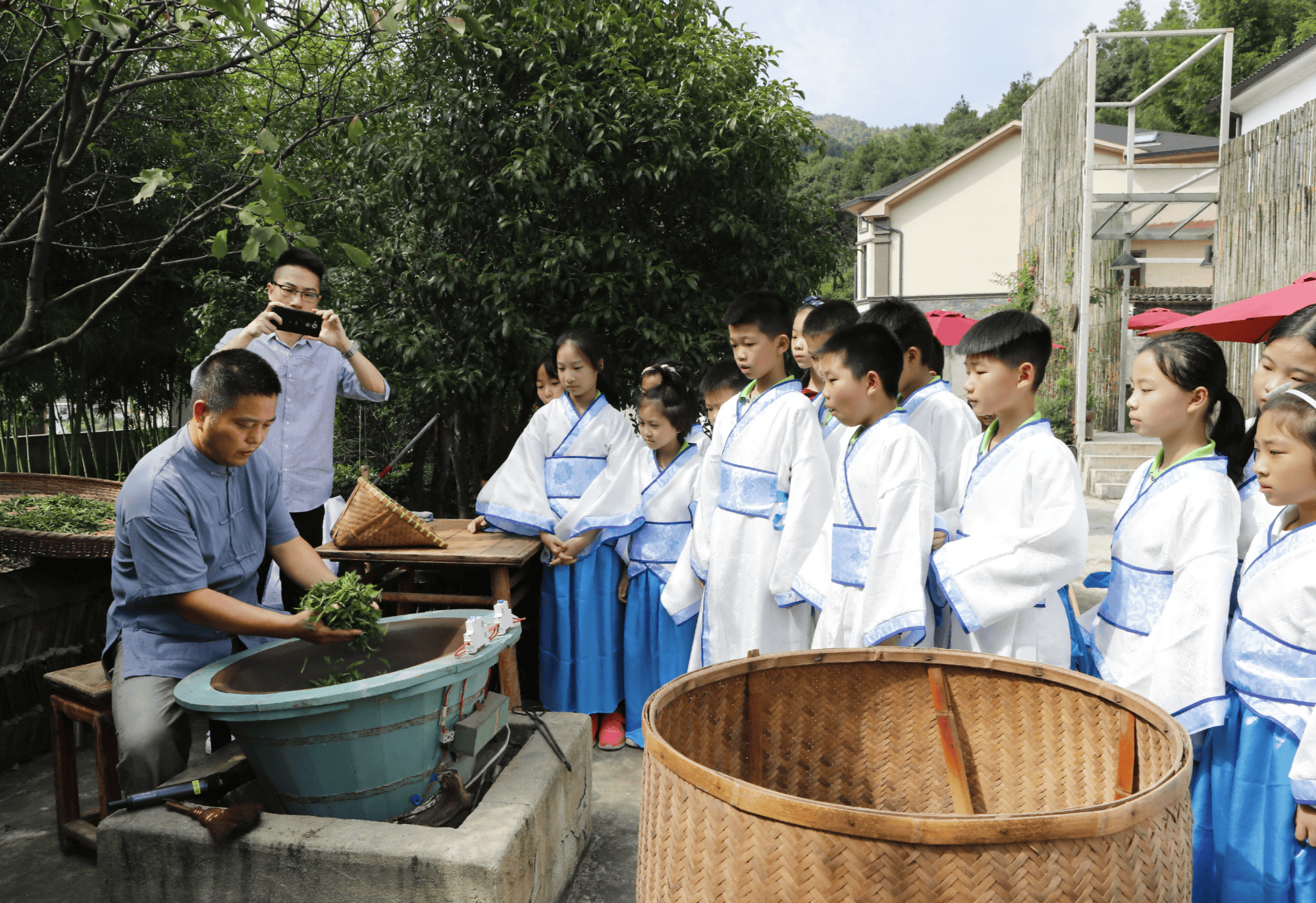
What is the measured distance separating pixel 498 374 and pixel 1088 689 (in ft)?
14.1

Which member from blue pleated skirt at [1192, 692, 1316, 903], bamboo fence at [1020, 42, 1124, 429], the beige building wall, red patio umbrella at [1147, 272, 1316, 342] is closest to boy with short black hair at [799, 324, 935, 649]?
blue pleated skirt at [1192, 692, 1316, 903]

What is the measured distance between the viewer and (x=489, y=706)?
110 inches

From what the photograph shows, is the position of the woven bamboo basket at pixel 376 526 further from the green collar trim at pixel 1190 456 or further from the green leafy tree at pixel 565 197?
the green collar trim at pixel 1190 456

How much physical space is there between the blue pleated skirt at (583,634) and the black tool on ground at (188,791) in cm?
181

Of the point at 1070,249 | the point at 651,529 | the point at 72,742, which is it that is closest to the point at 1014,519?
the point at 651,529

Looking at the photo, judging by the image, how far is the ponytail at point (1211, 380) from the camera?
2.51 metres

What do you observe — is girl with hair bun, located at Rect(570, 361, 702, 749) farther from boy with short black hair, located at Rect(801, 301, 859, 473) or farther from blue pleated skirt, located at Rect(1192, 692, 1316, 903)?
blue pleated skirt, located at Rect(1192, 692, 1316, 903)

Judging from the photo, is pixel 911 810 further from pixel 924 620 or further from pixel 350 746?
pixel 350 746

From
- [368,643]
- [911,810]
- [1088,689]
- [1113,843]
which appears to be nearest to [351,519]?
[368,643]

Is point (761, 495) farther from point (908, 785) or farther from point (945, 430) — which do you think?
point (908, 785)

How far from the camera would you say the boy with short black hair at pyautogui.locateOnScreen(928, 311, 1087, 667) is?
2619 mm

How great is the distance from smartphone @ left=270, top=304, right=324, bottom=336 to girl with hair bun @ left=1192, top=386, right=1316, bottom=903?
11.0 ft

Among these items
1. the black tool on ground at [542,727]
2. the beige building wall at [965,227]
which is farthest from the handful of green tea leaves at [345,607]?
the beige building wall at [965,227]

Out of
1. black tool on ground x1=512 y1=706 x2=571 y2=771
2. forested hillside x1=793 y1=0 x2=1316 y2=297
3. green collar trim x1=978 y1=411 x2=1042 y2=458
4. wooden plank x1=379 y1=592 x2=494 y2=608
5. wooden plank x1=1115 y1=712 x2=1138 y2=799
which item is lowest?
black tool on ground x1=512 y1=706 x2=571 y2=771
